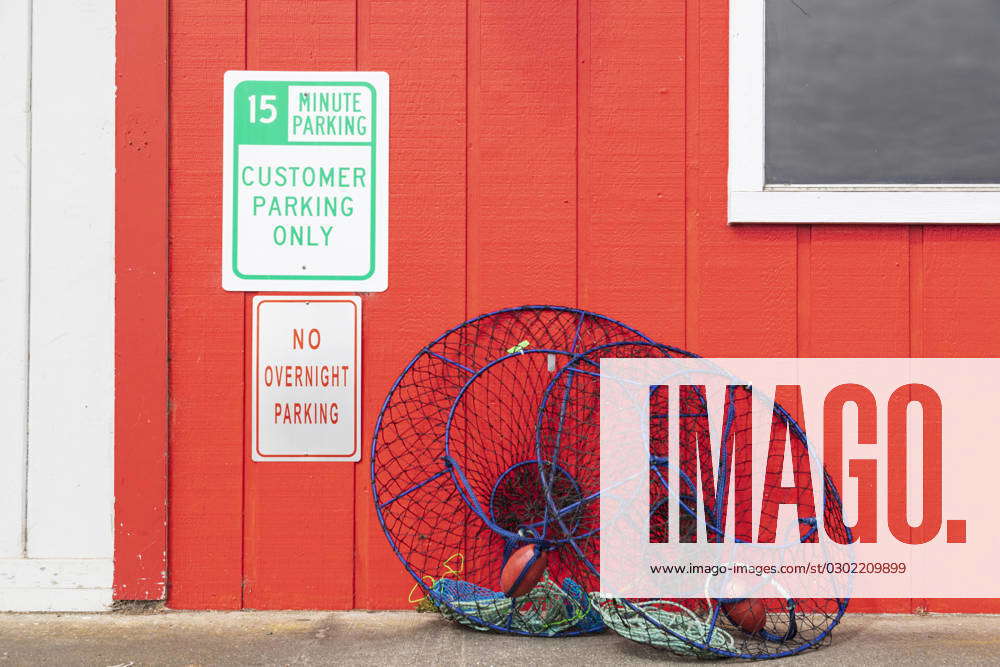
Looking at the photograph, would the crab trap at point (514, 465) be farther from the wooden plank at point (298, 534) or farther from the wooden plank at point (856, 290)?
the wooden plank at point (856, 290)

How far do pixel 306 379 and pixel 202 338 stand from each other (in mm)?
417

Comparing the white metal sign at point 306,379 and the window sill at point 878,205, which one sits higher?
the window sill at point 878,205

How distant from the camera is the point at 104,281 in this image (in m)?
3.58

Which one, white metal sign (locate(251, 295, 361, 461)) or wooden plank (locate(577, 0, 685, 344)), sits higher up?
wooden plank (locate(577, 0, 685, 344))

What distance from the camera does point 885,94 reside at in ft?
11.8

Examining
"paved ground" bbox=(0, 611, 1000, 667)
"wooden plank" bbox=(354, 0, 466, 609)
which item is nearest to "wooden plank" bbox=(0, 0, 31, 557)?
"paved ground" bbox=(0, 611, 1000, 667)

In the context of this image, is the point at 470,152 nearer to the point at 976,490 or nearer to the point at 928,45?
the point at 928,45

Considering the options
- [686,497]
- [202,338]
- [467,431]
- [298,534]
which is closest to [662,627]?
[686,497]

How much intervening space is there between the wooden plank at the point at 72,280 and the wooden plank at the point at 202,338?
0.78 ft

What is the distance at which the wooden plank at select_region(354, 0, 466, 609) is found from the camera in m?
3.60

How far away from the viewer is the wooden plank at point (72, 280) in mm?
3562

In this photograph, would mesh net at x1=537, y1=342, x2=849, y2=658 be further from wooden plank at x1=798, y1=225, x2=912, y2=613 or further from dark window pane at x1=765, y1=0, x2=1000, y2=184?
dark window pane at x1=765, y1=0, x2=1000, y2=184

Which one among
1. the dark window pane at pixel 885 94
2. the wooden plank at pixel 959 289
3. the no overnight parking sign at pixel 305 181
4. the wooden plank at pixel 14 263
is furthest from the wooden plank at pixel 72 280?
the wooden plank at pixel 959 289

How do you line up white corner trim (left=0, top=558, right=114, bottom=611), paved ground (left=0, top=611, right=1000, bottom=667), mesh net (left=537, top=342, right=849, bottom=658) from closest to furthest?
paved ground (left=0, top=611, right=1000, bottom=667) → mesh net (left=537, top=342, right=849, bottom=658) → white corner trim (left=0, top=558, right=114, bottom=611)
